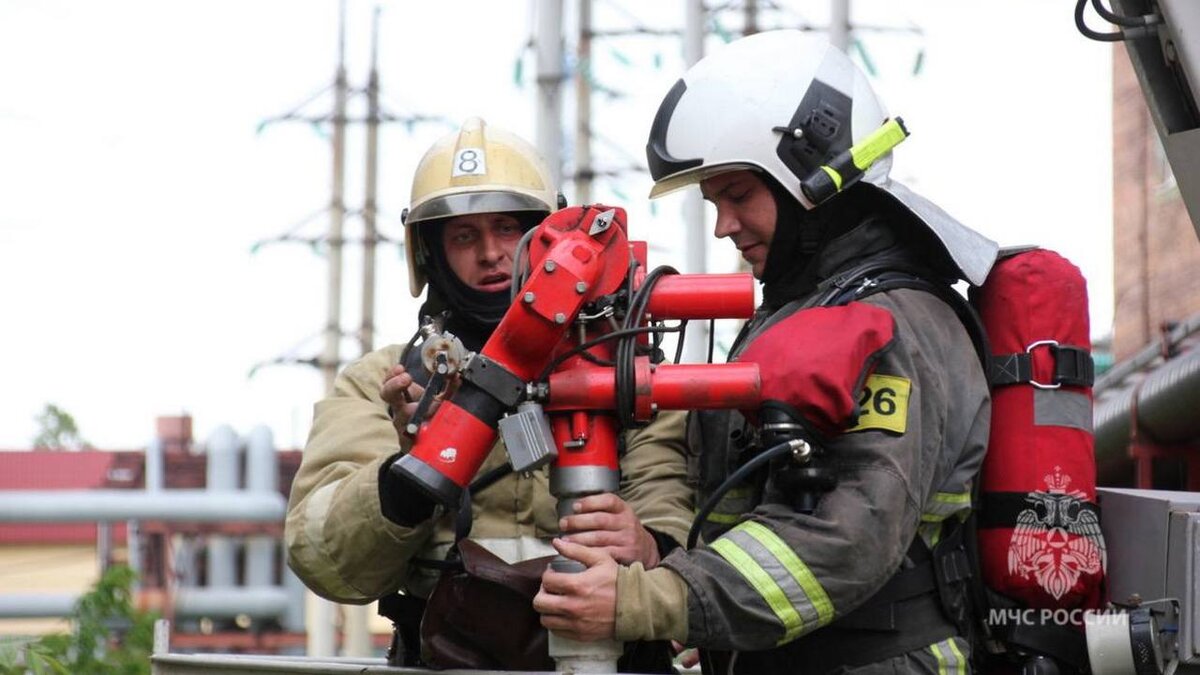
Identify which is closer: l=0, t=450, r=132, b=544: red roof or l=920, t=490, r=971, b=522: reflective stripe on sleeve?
l=920, t=490, r=971, b=522: reflective stripe on sleeve

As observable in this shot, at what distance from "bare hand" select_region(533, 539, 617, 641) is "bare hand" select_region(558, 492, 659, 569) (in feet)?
0.17

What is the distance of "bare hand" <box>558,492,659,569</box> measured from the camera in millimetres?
3762

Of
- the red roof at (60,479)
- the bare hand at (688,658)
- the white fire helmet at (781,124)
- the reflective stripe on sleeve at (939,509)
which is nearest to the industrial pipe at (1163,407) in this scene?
the bare hand at (688,658)

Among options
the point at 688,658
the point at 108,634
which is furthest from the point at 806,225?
the point at 108,634

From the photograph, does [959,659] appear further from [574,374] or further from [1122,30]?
[1122,30]

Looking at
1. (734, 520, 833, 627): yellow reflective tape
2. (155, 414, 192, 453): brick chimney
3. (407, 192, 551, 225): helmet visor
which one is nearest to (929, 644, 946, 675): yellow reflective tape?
(734, 520, 833, 627): yellow reflective tape

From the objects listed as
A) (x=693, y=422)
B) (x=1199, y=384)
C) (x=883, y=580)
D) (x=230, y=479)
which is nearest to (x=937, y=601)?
(x=883, y=580)

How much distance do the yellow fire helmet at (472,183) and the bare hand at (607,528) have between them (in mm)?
1203

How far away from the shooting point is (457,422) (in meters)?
3.74

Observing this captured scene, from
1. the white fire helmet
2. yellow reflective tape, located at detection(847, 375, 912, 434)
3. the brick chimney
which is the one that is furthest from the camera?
the brick chimney

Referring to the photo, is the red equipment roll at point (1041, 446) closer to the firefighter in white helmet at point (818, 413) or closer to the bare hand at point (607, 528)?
the firefighter in white helmet at point (818, 413)

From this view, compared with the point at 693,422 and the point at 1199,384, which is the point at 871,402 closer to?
the point at 693,422

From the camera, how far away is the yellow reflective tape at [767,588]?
3711mm

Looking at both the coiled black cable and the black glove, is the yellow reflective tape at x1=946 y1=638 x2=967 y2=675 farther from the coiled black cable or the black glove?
the black glove
